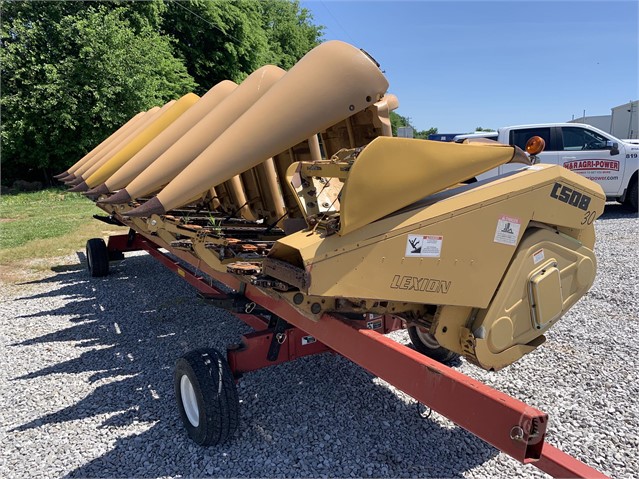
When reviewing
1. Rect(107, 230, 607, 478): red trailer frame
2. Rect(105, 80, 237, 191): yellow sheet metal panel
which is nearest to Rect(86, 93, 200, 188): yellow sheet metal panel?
Rect(105, 80, 237, 191): yellow sheet metal panel

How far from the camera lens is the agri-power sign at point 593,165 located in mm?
10836

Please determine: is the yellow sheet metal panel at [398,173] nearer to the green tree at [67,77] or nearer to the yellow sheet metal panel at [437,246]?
the yellow sheet metal panel at [437,246]

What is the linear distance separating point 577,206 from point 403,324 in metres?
1.38

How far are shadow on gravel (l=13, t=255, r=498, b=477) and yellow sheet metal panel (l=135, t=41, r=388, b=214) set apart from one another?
174 cm

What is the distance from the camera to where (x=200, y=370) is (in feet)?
9.95

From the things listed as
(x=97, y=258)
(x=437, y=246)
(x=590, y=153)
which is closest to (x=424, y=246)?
(x=437, y=246)

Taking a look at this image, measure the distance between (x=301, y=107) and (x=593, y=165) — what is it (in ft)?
34.8

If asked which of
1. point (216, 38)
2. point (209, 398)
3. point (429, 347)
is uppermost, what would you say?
point (216, 38)

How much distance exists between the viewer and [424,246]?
7.95 feet

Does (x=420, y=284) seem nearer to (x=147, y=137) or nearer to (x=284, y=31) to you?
(x=147, y=137)

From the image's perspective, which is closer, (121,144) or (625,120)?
(121,144)

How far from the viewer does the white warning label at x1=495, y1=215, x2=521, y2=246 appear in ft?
8.57

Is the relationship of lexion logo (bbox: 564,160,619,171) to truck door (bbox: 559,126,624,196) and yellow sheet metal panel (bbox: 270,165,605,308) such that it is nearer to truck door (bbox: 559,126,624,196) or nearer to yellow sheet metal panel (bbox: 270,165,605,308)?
truck door (bbox: 559,126,624,196)

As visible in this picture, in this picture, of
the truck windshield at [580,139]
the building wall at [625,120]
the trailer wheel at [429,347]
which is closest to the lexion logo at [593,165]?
the truck windshield at [580,139]
